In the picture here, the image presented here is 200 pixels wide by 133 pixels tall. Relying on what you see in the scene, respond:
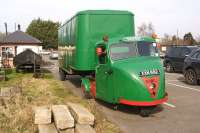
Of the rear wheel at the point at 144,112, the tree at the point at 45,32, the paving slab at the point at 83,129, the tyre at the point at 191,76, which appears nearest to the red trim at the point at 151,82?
the rear wheel at the point at 144,112

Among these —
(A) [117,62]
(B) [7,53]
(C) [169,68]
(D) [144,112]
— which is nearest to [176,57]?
(C) [169,68]

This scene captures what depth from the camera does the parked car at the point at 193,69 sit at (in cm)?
1577

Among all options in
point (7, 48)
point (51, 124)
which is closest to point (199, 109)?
point (51, 124)

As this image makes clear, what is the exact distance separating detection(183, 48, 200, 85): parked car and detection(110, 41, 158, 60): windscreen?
6030 mm

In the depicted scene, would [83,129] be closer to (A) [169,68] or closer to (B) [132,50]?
(B) [132,50]

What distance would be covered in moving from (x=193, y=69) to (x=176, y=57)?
6.98 m

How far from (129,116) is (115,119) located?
1.62ft

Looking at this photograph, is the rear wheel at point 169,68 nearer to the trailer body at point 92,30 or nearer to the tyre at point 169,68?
the tyre at point 169,68

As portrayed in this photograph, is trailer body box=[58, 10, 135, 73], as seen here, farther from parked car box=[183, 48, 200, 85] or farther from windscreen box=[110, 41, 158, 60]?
parked car box=[183, 48, 200, 85]

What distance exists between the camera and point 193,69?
16.1m

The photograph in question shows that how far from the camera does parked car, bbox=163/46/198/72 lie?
22.4m

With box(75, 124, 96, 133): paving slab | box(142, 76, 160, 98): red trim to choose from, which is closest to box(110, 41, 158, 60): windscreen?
box(142, 76, 160, 98): red trim

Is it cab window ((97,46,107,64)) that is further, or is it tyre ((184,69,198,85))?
tyre ((184,69,198,85))

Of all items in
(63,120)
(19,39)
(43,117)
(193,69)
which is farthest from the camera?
(19,39)
